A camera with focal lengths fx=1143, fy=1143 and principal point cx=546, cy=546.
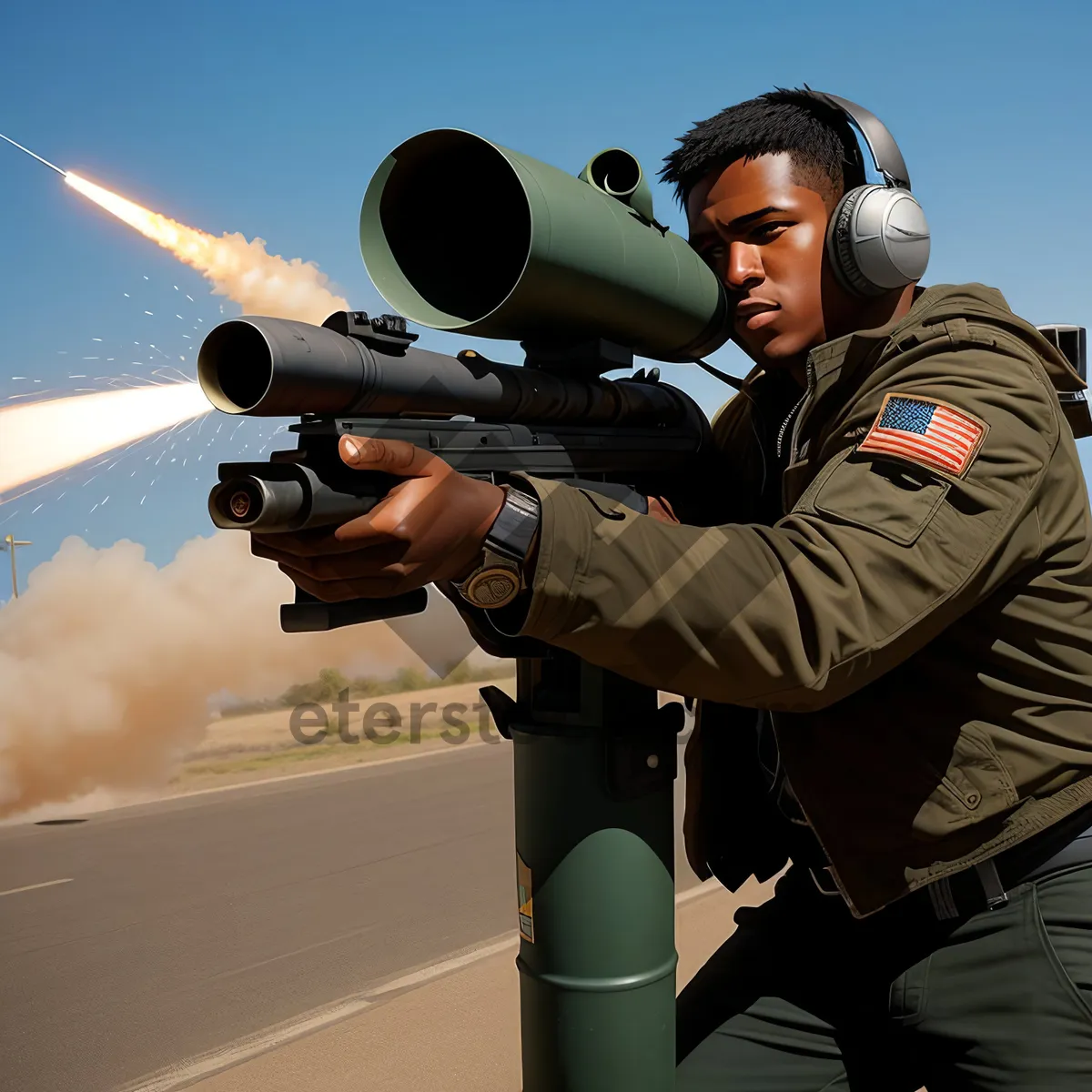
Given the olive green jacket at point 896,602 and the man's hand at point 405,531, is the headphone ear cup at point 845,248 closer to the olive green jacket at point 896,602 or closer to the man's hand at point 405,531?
the olive green jacket at point 896,602

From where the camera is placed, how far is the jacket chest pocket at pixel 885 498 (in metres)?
1.48

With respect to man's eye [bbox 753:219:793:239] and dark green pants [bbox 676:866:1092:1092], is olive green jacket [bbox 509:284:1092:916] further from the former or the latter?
man's eye [bbox 753:219:793:239]

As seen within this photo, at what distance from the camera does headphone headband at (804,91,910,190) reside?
7.26 feet

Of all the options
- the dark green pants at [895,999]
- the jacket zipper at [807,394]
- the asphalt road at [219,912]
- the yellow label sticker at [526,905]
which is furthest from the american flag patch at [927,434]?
the asphalt road at [219,912]

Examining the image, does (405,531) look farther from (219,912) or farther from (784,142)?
(219,912)

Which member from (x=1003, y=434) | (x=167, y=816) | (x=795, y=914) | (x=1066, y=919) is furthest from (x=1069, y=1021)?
(x=167, y=816)

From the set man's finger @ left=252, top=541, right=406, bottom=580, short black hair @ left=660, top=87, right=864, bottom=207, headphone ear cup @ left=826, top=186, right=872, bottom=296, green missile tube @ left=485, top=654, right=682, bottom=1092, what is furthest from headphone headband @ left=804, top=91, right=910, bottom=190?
man's finger @ left=252, top=541, right=406, bottom=580

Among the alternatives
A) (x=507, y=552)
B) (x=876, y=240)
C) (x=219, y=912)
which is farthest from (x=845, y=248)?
(x=219, y=912)

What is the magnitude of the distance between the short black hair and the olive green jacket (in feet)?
1.43

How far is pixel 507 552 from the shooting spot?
1.45m

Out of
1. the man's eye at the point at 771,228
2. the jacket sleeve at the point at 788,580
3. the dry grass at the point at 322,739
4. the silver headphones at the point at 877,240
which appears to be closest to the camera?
the jacket sleeve at the point at 788,580

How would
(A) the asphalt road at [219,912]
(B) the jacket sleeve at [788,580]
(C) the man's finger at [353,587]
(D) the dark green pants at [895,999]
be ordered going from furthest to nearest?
(A) the asphalt road at [219,912]
(D) the dark green pants at [895,999]
(C) the man's finger at [353,587]
(B) the jacket sleeve at [788,580]

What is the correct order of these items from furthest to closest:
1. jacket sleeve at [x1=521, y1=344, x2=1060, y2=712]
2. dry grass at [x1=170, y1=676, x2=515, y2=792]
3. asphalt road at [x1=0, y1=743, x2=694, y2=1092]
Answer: dry grass at [x1=170, y1=676, x2=515, y2=792], asphalt road at [x1=0, y1=743, x2=694, y2=1092], jacket sleeve at [x1=521, y1=344, x2=1060, y2=712]

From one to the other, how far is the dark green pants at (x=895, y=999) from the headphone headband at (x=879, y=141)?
4.35 feet
